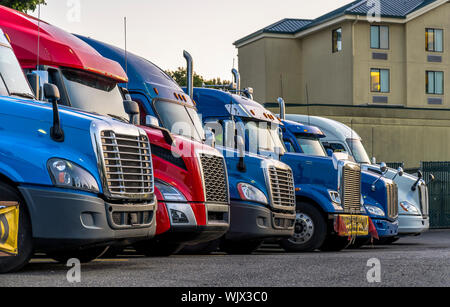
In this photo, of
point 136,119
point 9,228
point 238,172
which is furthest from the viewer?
point 238,172

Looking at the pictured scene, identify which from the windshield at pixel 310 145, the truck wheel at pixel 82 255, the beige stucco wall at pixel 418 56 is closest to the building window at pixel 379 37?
the beige stucco wall at pixel 418 56

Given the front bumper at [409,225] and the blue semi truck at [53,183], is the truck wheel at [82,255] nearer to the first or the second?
the blue semi truck at [53,183]

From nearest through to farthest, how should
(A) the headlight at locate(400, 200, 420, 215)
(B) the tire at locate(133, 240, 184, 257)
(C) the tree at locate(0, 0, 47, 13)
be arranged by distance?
1. (B) the tire at locate(133, 240, 184, 257)
2. (A) the headlight at locate(400, 200, 420, 215)
3. (C) the tree at locate(0, 0, 47, 13)

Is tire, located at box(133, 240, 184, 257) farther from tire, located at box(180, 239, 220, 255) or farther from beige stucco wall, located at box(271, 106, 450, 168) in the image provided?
beige stucco wall, located at box(271, 106, 450, 168)

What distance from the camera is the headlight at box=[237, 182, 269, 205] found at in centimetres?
1411

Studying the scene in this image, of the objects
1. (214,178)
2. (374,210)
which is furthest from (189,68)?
(374,210)

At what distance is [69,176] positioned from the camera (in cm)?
892

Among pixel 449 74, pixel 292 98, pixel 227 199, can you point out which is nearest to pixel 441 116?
pixel 449 74

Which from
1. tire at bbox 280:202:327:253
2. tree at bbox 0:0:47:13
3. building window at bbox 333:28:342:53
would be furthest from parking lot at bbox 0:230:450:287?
building window at bbox 333:28:342:53

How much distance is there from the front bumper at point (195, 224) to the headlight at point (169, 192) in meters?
0.08

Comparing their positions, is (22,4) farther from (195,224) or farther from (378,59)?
(378,59)

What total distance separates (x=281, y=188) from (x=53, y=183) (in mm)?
6719

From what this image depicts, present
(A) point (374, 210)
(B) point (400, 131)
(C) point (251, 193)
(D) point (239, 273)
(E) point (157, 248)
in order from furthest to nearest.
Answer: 1. (B) point (400, 131)
2. (A) point (374, 210)
3. (C) point (251, 193)
4. (E) point (157, 248)
5. (D) point (239, 273)
